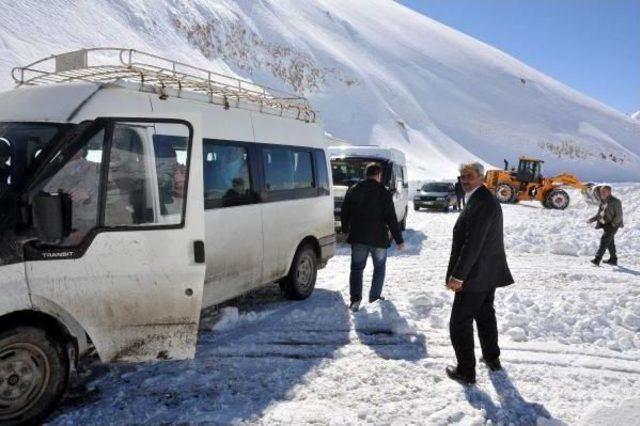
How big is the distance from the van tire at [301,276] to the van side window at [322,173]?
2.82 feet

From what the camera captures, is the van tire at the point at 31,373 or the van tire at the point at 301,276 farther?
the van tire at the point at 301,276

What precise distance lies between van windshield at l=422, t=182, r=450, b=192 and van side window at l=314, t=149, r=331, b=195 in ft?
59.2

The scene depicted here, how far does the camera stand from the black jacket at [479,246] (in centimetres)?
458

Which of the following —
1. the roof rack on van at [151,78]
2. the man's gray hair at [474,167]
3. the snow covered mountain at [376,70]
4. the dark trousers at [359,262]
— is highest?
the snow covered mountain at [376,70]

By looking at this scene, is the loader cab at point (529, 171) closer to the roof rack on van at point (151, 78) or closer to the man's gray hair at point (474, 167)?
the roof rack on van at point (151, 78)

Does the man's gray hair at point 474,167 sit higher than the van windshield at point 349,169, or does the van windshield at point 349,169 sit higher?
the van windshield at point 349,169

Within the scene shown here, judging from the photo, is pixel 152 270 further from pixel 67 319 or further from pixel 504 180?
pixel 504 180

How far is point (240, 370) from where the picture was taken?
5.03 meters

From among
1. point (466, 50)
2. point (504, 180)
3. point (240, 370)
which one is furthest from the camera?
point (466, 50)

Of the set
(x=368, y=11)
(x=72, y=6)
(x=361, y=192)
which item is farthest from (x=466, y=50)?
(x=361, y=192)

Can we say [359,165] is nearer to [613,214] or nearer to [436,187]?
[613,214]

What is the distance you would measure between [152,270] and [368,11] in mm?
100893

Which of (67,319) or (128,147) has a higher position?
(128,147)

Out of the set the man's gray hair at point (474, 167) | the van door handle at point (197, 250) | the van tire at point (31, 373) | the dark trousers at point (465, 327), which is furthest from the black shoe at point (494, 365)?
the van tire at point (31, 373)
